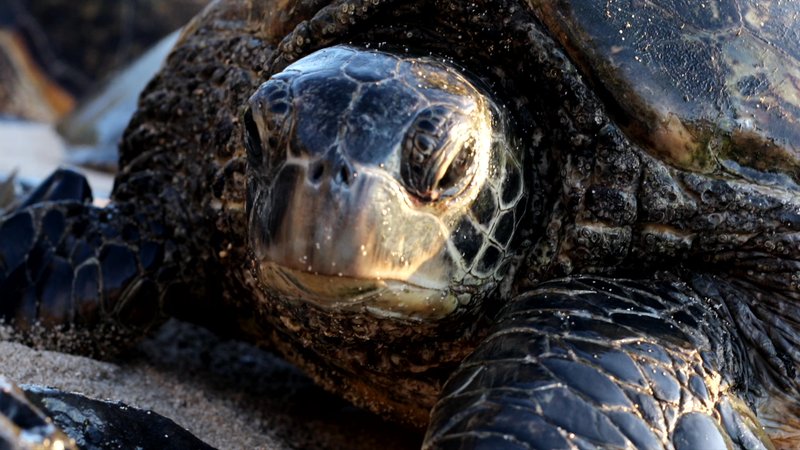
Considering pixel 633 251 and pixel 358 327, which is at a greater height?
pixel 633 251

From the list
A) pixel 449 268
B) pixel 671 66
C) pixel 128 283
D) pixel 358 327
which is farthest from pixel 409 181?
pixel 128 283

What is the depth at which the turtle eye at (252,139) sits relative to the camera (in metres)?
2.20

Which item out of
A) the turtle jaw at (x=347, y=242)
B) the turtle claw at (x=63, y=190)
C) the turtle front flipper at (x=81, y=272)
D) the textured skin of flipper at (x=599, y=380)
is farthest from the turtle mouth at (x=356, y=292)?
the turtle claw at (x=63, y=190)

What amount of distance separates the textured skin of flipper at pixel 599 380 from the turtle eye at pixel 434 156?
353mm

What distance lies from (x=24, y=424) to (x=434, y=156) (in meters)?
0.96

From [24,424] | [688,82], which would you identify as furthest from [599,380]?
[24,424]

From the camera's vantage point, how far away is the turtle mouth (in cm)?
200

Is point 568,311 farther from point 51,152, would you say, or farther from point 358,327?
point 51,152

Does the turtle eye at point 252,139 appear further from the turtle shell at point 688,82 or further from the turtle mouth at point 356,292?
the turtle shell at point 688,82

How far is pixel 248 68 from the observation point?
303cm

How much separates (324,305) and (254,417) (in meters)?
0.87

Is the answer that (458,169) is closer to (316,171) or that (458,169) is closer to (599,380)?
(316,171)

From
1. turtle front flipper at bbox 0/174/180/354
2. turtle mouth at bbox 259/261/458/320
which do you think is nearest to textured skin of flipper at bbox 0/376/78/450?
turtle mouth at bbox 259/261/458/320

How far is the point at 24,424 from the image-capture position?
1516 millimetres
